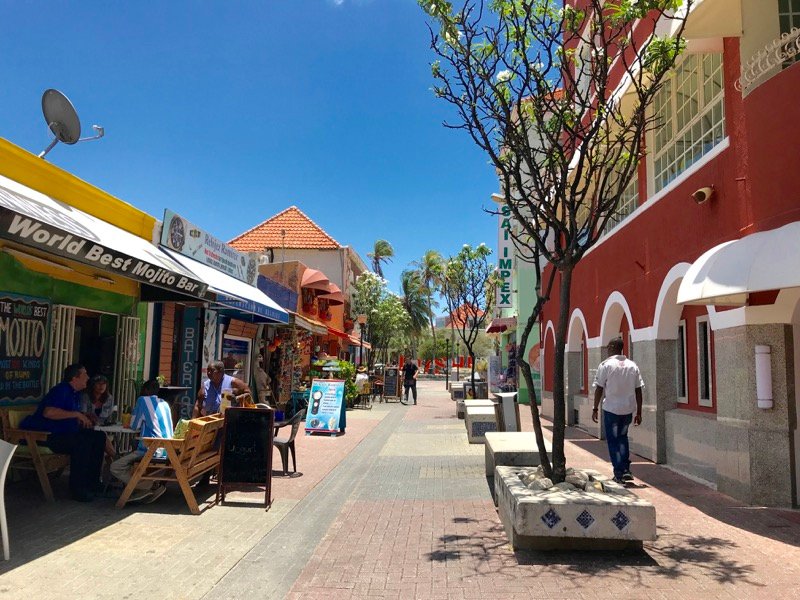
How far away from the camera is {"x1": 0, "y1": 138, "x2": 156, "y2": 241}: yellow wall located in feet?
22.1

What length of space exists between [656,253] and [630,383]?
9.77 feet

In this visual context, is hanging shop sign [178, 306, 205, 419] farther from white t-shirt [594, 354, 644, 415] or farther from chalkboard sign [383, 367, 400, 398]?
chalkboard sign [383, 367, 400, 398]

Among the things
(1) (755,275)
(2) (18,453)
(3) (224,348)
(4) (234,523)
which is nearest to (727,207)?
(1) (755,275)

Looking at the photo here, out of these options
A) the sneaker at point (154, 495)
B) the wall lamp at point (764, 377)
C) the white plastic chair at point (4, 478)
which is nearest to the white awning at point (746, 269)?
the wall lamp at point (764, 377)

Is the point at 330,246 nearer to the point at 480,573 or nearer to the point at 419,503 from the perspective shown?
the point at 419,503

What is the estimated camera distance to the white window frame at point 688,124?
840 cm

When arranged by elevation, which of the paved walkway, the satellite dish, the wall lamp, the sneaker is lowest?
the paved walkway

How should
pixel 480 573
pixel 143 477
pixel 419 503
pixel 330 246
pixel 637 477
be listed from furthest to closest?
pixel 330 246
pixel 637 477
pixel 419 503
pixel 143 477
pixel 480 573

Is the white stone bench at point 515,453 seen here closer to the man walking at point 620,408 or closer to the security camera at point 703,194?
the man walking at point 620,408

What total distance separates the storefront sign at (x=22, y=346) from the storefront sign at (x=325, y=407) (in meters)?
6.30

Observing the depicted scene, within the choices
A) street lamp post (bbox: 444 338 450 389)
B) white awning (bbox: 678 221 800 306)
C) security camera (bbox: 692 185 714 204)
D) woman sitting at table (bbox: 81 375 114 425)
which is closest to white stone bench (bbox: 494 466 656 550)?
white awning (bbox: 678 221 800 306)

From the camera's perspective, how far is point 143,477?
20.6ft

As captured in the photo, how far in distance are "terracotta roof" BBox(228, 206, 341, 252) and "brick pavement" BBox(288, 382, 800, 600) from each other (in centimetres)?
2389

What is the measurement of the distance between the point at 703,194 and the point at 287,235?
83.1 ft
